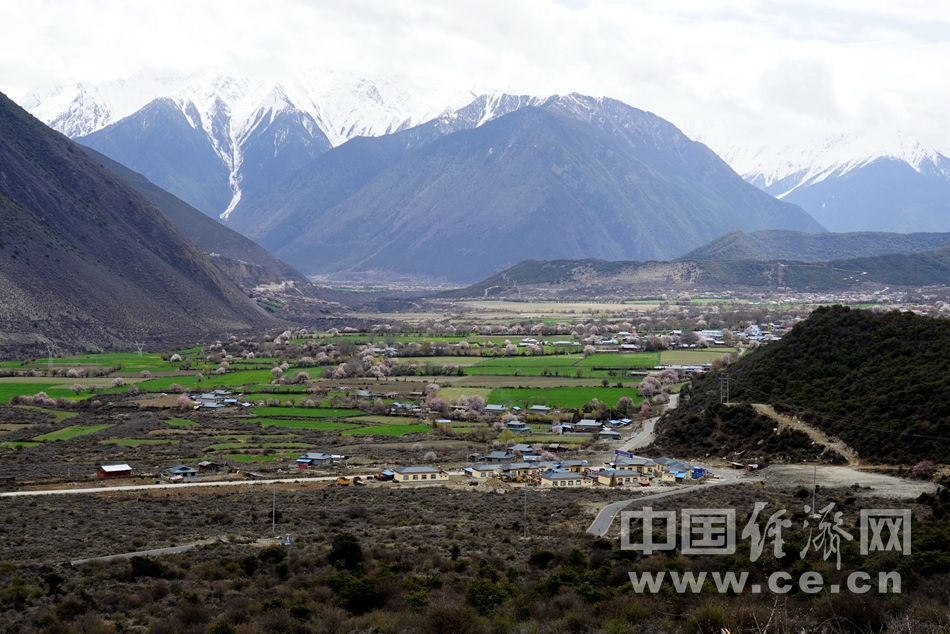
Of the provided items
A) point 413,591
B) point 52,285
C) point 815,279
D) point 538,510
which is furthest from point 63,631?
point 815,279

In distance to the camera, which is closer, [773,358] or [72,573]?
[72,573]

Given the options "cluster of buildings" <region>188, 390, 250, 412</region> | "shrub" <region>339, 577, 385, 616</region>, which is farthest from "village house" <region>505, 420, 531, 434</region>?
"shrub" <region>339, 577, 385, 616</region>

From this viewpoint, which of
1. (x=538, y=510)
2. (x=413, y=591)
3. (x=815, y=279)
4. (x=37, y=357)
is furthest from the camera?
(x=815, y=279)

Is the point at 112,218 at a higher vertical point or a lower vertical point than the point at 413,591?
higher

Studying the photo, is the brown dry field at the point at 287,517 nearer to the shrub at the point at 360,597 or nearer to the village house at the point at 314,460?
the shrub at the point at 360,597

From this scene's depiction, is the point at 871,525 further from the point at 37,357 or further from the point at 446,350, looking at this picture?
the point at 37,357

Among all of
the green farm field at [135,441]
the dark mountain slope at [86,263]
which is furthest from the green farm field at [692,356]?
the dark mountain slope at [86,263]
